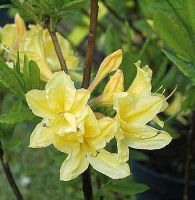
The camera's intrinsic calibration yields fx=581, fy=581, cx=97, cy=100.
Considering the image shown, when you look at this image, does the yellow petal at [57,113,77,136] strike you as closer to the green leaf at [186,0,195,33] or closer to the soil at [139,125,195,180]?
the green leaf at [186,0,195,33]

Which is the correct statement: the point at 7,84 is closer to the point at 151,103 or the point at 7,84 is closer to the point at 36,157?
the point at 151,103

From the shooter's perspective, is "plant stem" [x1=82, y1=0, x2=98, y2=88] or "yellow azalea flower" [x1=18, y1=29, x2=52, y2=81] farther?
"yellow azalea flower" [x1=18, y1=29, x2=52, y2=81]

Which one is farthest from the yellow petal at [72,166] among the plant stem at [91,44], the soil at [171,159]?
the soil at [171,159]

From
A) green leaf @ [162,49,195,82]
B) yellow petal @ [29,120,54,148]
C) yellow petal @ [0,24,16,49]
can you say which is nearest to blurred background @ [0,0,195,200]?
green leaf @ [162,49,195,82]

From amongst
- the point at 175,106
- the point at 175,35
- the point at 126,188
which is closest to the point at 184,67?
the point at 175,35

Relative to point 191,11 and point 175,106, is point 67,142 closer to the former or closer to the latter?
point 191,11

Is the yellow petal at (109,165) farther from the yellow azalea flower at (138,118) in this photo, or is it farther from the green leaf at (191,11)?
the green leaf at (191,11)

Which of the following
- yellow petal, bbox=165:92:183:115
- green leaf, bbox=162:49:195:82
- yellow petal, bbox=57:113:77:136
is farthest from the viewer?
yellow petal, bbox=165:92:183:115
